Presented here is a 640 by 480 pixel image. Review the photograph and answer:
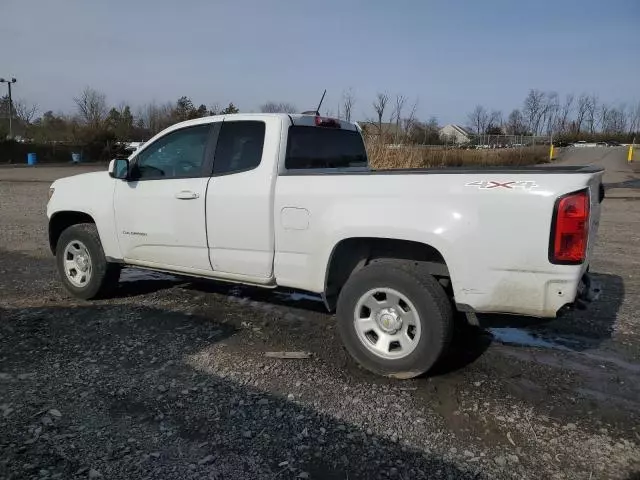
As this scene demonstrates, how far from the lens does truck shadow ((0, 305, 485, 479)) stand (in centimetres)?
301

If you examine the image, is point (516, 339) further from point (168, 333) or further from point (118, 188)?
point (118, 188)

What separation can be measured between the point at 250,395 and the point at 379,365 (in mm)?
974

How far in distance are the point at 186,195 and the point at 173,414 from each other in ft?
7.07

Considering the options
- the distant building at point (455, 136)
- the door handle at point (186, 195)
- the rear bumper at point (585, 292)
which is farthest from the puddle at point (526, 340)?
the distant building at point (455, 136)

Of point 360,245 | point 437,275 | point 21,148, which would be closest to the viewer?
point 437,275

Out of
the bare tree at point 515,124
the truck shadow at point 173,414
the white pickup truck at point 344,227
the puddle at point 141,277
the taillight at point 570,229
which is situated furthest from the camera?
the bare tree at point 515,124

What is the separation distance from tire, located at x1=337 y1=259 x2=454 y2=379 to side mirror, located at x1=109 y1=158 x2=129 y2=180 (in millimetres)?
2684

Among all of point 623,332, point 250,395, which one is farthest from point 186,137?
point 623,332

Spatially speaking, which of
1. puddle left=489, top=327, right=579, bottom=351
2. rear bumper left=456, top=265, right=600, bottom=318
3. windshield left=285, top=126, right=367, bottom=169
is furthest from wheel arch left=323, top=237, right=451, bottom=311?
puddle left=489, top=327, right=579, bottom=351

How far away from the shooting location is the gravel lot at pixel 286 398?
9.98 ft

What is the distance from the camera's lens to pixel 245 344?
4.79 metres

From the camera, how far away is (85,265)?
237 inches

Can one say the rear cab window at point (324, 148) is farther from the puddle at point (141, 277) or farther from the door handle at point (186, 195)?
the puddle at point (141, 277)

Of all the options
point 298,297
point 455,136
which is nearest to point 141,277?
point 298,297
